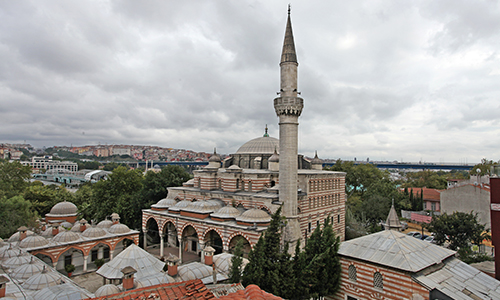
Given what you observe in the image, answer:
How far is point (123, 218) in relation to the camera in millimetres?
29953

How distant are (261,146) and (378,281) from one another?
73.2 ft

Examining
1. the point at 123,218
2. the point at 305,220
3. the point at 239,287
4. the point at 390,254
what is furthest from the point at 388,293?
the point at 123,218

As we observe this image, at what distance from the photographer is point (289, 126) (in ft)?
72.7

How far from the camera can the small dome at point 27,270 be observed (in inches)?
545

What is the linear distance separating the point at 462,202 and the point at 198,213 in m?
29.5

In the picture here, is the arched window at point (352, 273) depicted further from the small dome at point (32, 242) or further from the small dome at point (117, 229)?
the small dome at point (32, 242)

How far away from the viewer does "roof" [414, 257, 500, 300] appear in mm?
11312

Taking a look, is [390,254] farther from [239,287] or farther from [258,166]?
[258,166]

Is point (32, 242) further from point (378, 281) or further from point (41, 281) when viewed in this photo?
point (378, 281)

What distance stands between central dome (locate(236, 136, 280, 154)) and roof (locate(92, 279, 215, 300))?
79.5 ft

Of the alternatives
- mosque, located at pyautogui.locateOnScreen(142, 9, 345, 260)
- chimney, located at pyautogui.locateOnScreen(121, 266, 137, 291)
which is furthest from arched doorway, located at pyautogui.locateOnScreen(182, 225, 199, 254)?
chimney, located at pyautogui.locateOnScreen(121, 266, 137, 291)

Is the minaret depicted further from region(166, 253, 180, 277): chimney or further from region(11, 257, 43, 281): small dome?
region(11, 257, 43, 281): small dome

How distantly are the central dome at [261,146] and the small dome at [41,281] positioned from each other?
898 inches

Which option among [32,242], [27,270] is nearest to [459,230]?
[27,270]
